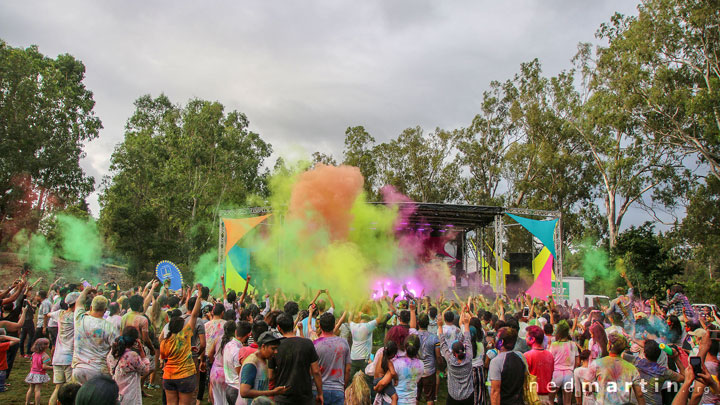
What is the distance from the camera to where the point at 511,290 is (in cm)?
2073

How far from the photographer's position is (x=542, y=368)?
179 inches

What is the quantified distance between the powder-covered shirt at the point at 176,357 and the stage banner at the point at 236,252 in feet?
41.4

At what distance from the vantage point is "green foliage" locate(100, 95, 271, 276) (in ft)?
99.0

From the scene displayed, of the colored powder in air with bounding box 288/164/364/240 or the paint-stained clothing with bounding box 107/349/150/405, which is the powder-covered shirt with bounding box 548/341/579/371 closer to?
the paint-stained clothing with bounding box 107/349/150/405

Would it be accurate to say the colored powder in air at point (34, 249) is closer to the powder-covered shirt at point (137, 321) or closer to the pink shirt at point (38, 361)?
the pink shirt at point (38, 361)

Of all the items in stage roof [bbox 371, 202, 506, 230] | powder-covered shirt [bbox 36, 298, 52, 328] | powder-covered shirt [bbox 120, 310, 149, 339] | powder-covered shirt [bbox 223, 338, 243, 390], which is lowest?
powder-covered shirt [bbox 36, 298, 52, 328]

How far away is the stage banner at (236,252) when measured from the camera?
17.4 meters

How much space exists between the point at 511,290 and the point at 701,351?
17.0 metres

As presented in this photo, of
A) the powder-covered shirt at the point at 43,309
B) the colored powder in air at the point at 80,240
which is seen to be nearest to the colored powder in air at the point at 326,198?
the powder-covered shirt at the point at 43,309

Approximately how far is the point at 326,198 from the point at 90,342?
13482 mm

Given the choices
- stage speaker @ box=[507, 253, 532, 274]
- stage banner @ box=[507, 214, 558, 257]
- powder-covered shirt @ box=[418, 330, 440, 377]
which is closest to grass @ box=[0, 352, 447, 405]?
powder-covered shirt @ box=[418, 330, 440, 377]

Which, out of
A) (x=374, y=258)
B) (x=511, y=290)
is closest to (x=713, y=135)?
(x=511, y=290)

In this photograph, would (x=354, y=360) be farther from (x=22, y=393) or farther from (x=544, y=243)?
(x=544, y=243)

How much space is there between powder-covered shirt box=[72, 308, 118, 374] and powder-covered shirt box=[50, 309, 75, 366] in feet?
2.19
